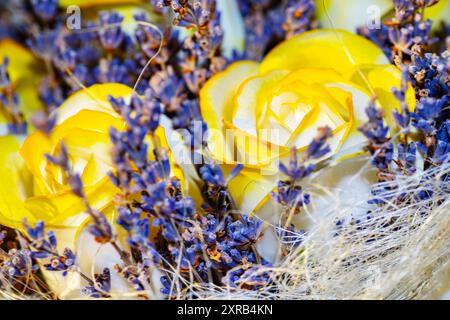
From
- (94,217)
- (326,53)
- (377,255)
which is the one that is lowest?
(377,255)

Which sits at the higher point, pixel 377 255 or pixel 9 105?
pixel 9 105

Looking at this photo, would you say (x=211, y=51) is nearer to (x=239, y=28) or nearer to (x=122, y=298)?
(x=239, y=28)

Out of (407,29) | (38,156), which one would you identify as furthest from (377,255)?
(38,156)

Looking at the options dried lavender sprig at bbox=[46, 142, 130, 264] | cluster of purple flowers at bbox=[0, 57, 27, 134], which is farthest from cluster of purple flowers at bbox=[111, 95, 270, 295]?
cluster of purple flowers at bbox=[0, 57, 27, 134]

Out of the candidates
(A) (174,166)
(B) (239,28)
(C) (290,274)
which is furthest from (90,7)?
(C) (290,274)

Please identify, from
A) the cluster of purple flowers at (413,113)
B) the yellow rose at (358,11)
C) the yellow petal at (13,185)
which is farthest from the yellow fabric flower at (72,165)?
the yellow rose at (358,11)

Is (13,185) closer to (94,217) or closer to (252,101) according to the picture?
(94,217)

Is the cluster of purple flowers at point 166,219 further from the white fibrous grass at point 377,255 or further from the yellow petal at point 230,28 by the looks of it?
the yellow petal at point 230,28
